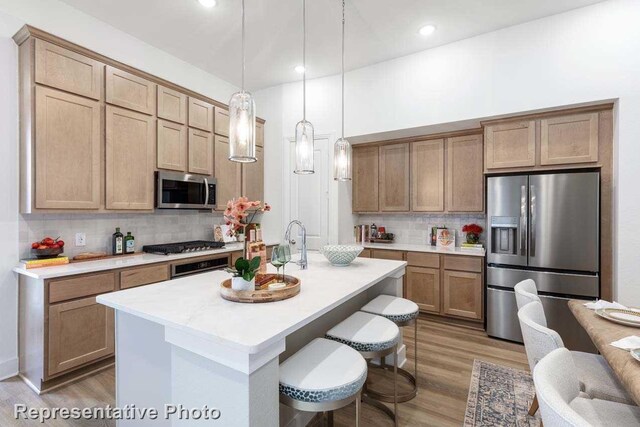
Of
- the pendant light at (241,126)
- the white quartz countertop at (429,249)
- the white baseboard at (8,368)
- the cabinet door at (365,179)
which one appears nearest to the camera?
the pendant light at (241,126)

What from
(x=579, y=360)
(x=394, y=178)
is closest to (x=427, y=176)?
(x=394, y=178)

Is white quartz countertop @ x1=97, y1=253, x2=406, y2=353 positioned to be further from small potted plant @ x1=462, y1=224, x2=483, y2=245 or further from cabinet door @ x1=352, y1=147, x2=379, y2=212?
cabinet door @ x1=352, y1=147, x2=379, y2=212

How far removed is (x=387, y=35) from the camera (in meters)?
3.30

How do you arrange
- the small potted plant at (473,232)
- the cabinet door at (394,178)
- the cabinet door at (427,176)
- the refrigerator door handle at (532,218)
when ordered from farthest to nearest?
the cabinet door at (394,178) → the cabinet door at (427,176) → the small potted plant at (473,232) → the refrigerator door handle at (532,218)

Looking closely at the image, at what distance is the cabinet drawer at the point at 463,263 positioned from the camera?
3491 mm

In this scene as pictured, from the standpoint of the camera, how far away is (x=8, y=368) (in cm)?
251

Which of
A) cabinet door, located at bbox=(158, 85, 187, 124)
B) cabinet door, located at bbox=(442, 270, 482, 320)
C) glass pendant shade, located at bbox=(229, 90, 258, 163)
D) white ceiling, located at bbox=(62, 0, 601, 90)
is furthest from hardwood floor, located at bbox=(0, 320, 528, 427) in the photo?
white ceiling, located at bbox=(62, 0, 601, 90)

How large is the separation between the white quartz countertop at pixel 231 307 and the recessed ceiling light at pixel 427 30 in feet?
8.66

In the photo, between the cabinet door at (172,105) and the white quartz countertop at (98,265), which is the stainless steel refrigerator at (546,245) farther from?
the cabinet door at (172,105)

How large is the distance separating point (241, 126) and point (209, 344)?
1097 millimetres

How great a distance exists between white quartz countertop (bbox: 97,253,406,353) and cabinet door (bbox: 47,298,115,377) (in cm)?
118

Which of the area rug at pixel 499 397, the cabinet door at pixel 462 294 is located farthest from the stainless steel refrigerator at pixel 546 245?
the area rug at pixel 499 397

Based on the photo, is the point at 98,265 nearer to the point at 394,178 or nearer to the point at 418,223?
the point at 394,178

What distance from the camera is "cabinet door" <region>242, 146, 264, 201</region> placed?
4.35 m
